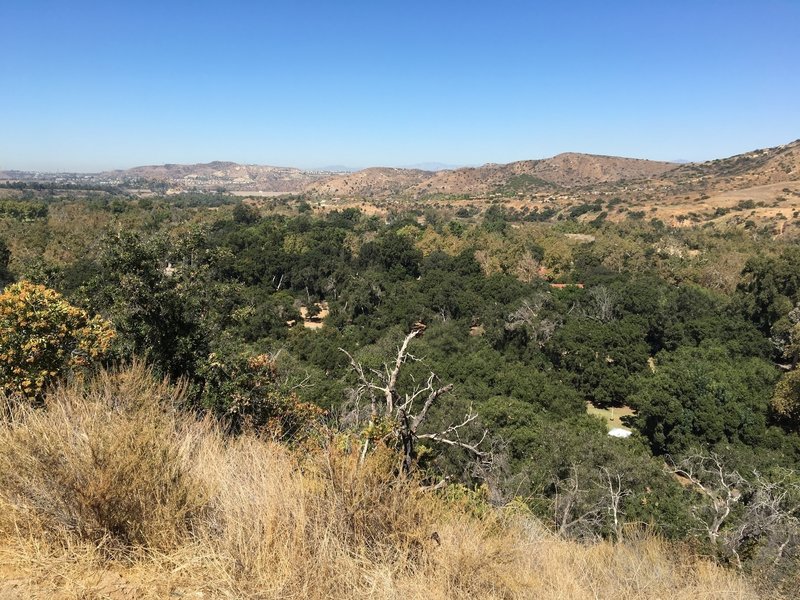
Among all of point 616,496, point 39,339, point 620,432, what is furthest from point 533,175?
point 39,339

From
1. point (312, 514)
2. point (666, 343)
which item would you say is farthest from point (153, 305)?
point (666, 343)

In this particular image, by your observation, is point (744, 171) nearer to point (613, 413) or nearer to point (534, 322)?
point (534, 322)

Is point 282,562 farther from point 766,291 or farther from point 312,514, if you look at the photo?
point 766,291

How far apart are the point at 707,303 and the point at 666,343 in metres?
6.82

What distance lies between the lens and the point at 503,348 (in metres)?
31.5

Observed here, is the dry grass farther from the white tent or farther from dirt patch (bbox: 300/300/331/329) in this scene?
dirt patch (bbox: 300/300/331/329)

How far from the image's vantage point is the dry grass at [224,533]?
130 inches

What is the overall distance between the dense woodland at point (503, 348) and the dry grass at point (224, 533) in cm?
113

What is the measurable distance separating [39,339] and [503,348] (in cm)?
2696

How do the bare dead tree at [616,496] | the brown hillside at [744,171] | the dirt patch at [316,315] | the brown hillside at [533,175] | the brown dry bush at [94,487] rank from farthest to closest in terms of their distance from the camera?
the brown hillside at [533,175], the brown hillside at [744,171], the dirt patch at [316,315], the bare dead tree at [616,496], the brown dry bush at [94,487]

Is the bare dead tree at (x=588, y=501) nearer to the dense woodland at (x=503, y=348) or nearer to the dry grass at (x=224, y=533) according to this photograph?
the dense woodland at (x=503, y=348)

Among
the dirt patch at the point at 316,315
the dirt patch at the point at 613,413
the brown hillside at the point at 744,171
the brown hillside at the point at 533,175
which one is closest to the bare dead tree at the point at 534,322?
the dirt patch at the point at 613,413

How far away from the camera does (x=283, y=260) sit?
50031 millimetres

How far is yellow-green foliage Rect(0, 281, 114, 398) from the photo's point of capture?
24.1 ft
